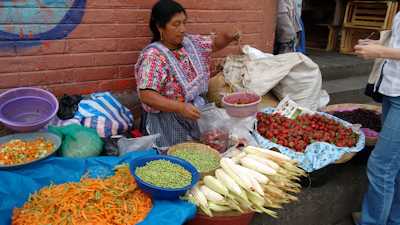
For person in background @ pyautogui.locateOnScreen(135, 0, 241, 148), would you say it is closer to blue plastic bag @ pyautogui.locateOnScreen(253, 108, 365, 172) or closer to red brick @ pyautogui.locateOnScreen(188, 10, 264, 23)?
red brick @ pyautogui.locateOnScreen(188, 10, 264, 23)

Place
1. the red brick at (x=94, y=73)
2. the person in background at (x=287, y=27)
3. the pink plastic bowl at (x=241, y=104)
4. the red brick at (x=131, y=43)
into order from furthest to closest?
the person in background at (x=287, y=27) < the red brick at (x=131, y=43) < the red brick at (x=94, y=73) < the pink plastic bowl at (x=241, y=104)

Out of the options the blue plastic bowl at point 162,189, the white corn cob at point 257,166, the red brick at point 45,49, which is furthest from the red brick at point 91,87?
the white corn cob at point 257,166

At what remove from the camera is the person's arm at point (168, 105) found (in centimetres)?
279

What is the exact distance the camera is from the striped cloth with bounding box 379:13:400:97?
8.84ft

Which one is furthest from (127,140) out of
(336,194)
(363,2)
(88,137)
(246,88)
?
(363,2)

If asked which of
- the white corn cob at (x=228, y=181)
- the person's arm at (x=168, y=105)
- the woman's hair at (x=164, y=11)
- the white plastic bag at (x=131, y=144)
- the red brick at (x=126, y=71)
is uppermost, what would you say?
the woman's hair at (x=164, y=11)

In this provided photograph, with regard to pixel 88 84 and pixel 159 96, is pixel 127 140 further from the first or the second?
pixel 88 84

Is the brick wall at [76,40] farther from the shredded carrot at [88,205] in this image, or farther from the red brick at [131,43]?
the shredded carrot at [88,205]

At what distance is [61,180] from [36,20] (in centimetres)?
139

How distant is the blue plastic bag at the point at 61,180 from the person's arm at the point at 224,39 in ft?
4.67

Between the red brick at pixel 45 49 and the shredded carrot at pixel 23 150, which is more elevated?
the red brick at pixel 45 49

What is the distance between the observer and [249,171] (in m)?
2.44

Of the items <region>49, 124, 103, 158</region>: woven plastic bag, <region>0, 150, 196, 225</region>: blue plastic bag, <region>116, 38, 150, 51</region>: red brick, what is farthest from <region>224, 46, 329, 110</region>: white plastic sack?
<region>49, 124, 103, 158</region>: woven plastic bag

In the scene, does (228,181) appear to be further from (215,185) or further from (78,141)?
(78,141)
